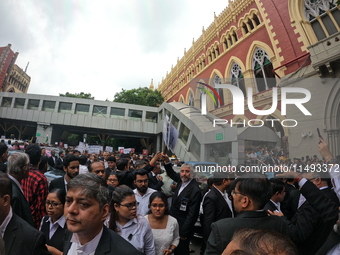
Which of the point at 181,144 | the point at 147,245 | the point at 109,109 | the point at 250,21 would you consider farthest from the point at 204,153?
the point at 109,109

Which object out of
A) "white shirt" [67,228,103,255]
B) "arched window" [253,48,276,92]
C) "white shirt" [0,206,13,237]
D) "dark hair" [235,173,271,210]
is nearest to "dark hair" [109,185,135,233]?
"white shirt" [67,228,103,255]

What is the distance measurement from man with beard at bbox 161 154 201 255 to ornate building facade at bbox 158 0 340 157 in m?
1.15

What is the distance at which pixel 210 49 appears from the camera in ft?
71.2

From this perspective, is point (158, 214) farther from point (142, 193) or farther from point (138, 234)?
point (142, 193)

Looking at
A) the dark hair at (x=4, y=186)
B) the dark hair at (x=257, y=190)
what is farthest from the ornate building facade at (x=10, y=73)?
the dark hair at (x=257, y=190)

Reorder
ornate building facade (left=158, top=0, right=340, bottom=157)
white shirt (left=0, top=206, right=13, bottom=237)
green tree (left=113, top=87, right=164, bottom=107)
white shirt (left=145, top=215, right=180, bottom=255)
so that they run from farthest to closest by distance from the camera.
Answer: green tree (left=113, top=87, right=164, bottom=107) < ornate building facade (left=158, top=0, right=340, bottom=157) < white shirt (left=145, top=215, right=180, bottom=255) < white shirt (left=0, top=206, right=13, bottom=237)

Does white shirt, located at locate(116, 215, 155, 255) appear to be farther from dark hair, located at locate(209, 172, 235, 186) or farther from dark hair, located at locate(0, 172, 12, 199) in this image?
dark hair, located at locate(209, 172, 235, 186)

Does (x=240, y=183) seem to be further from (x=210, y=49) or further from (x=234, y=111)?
(x=210, y=49)

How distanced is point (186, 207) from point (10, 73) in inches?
2303

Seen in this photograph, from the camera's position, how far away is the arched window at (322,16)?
1117 cm

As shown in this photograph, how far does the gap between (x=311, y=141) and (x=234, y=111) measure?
3.59 ft

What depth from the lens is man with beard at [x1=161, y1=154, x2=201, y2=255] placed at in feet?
9.90

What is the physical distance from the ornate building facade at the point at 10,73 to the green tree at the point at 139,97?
28.4 metres

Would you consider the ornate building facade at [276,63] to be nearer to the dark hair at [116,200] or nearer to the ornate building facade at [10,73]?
the dark hair at [116,200]
